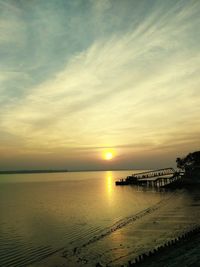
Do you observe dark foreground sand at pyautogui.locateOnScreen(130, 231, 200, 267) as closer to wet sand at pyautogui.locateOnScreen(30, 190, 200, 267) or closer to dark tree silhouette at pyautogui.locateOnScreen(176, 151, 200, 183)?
wet sand at pyautogui.locateOnScreen(30, 190, 200, 267)

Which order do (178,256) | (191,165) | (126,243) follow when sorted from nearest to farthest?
(178,256)
(126,243)
(191,165)

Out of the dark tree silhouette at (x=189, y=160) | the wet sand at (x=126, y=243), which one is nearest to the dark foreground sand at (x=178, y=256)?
the wet sand at (x=126, y=243)

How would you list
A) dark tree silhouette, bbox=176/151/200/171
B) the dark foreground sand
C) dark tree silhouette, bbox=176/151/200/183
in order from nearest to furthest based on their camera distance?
the dark foreground sand
dark tree silhouette, bbox=176/151/200/183
dark tree silhouette, bbox=176/151/200/171

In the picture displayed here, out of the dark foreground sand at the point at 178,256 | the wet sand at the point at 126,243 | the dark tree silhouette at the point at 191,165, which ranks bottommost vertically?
the wet sand at the point at 126,243

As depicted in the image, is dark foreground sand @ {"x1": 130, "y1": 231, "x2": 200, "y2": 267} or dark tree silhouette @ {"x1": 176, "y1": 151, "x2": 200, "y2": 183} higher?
dark tree silhouette @ {"x1": 176, "y1": 151, "x2": 200, "y2": 183}

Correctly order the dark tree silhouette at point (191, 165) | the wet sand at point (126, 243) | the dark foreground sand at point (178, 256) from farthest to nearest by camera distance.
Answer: the dark tree silhouette at point (191, 165), the wet sand at point (126, 243), the dark foreground sand at point (178, 256)

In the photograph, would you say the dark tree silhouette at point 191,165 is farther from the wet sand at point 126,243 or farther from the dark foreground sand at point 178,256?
the dark foreground sand at point 178,256

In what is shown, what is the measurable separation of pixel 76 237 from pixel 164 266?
17.5 meters

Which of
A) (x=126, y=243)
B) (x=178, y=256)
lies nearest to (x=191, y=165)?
(x=126, y=243)

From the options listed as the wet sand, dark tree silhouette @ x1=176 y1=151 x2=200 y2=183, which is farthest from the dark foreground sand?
dark tree silhouette @ x1=176 y1=151 x2=200 y2=183

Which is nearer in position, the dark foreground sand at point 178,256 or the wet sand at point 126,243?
the dark foreground sand at point 178,256

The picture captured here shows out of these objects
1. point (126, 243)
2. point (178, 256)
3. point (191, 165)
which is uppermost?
point (191, 165)

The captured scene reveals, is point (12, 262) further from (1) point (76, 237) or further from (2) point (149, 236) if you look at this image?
(2) point (149, 236)

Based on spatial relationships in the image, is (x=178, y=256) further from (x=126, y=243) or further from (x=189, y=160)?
(x=189, y=160)
